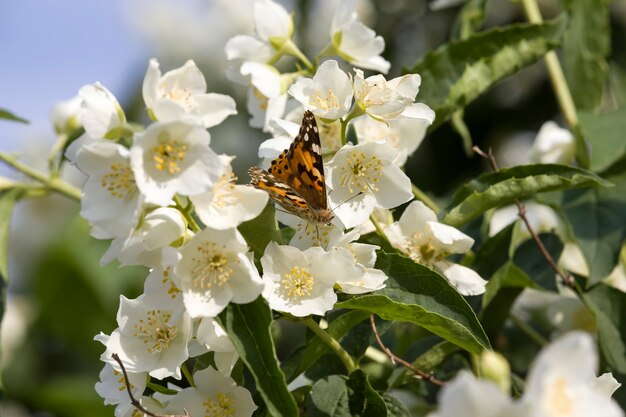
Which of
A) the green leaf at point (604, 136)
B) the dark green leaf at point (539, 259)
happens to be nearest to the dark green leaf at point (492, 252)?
the dark green leaf at point (539, 259)

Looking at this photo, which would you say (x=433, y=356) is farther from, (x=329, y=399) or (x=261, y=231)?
(x=261, y=231)

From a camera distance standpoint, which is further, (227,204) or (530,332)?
(530,332)

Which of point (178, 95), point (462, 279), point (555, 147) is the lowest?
point (555, 147)

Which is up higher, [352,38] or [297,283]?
[352,38]

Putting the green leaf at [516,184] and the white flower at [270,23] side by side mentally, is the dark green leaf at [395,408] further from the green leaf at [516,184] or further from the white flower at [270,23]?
the white flower at [270,23]

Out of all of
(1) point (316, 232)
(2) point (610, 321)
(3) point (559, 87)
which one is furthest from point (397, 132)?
(3) point (559, 87)

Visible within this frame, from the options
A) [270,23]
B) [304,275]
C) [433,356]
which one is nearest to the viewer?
[304,275]

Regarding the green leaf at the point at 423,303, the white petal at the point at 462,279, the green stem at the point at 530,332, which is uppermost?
the green leaf at the point at 423,303
